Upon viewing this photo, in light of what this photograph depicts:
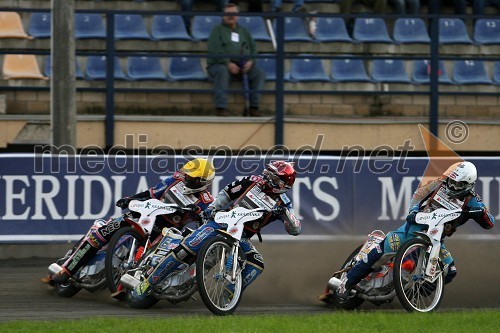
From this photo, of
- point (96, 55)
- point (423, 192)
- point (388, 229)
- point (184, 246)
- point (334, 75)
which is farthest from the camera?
point (334, 75)

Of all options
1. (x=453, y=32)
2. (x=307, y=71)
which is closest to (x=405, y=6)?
(x=453, y=32)

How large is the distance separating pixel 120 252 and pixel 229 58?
6263mm

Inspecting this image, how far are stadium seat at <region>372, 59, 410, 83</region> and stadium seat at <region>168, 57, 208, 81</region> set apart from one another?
2969mm

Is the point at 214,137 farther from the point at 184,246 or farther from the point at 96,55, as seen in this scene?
the point at 184,246

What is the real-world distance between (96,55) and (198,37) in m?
1.83

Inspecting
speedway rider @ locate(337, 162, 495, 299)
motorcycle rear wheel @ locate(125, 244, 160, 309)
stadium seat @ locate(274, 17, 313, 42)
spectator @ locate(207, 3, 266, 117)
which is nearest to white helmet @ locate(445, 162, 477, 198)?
speedway rider @ locate(337, 162, 495, 299)

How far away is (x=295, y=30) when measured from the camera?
17812 mm

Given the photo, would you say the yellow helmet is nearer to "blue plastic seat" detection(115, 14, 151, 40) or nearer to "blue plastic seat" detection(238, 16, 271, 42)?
"blue plastic seat" detection(115, 14, 151, 40)

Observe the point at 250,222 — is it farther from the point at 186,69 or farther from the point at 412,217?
the point at 186,69

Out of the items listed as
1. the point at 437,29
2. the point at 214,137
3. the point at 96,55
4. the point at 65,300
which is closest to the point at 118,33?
the point at 96,55

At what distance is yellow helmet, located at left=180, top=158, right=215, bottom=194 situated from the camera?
36.6 ft

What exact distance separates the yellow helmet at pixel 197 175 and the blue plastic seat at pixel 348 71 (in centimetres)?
680

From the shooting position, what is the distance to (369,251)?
424 inches

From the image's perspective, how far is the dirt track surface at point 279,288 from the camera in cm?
1061
